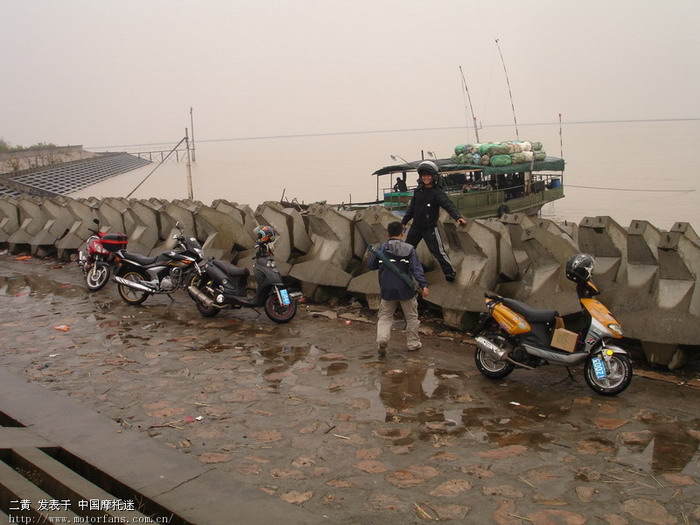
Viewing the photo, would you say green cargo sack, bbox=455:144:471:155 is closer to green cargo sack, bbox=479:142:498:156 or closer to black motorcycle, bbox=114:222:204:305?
green cargo sack, bbox=479:142:498:156

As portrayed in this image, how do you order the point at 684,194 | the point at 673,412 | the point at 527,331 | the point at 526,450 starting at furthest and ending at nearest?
1. the point at 684,194
2. the point at 527,331
3. the point at 673,412
4. the point at 526,450

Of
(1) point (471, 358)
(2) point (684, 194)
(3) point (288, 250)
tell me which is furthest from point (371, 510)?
(2) point (684, 194)

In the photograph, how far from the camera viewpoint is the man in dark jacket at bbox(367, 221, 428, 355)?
23.6 ft

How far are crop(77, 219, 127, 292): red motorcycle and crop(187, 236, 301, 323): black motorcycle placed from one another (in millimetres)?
2124

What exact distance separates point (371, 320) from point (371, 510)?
488 centimetres

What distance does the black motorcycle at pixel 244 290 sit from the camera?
8586mm

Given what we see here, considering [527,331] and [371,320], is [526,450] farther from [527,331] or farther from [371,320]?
[371,320]

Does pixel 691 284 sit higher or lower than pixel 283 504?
higher

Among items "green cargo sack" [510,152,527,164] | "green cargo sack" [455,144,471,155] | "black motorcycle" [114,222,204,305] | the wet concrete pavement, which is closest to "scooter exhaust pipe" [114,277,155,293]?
"black motorcycle" [114,222,204,305]

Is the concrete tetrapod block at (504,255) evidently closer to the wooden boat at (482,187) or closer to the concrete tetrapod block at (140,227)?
the concrete tetrapod block at (140,227)

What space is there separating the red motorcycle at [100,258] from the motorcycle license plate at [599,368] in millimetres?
7456

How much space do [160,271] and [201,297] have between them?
116cm

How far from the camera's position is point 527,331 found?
6215 millimetres

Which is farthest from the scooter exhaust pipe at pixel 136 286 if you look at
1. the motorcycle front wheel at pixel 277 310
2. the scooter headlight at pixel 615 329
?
the scooter headlight at pixel 615 329
